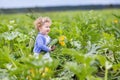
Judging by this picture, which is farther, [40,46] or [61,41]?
[61,41]

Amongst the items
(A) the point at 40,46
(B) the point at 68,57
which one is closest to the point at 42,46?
(A) the point at 40,46

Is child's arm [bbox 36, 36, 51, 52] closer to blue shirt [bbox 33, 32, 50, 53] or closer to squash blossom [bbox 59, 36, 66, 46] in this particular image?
blue shirt [bbox 33, 32, 50, 53]

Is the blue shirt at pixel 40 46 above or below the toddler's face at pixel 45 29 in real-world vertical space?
below

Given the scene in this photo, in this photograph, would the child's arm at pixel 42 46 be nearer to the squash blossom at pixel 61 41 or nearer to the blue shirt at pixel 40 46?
the blue shirt at pixel 40 46

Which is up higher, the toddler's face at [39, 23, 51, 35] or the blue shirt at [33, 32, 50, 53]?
the toddler's face at [39, 23, 51, 35]

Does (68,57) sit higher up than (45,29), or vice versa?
(45,29)

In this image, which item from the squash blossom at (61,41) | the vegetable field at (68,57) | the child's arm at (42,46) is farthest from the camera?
the squash blossom at (61,41)

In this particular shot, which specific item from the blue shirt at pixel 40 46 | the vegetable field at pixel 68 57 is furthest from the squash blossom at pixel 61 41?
the blue shirt at pixel 40 46

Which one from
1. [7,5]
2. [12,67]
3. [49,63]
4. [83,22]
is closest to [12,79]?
[12,67]

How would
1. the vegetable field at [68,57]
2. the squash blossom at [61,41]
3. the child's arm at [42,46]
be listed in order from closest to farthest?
the vegetable field at [68,57] < the child's arm at [42,46] < the squash blossom at [61,41]

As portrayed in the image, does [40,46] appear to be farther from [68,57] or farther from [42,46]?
[68,57]

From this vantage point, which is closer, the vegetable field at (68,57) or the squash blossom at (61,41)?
the vegetable field at (68,57)

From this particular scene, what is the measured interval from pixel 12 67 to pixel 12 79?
0.08 meters

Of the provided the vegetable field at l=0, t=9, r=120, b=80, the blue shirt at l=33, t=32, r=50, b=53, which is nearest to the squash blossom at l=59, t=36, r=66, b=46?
the vegetable field at l=0, t=9, r=120, b=80
